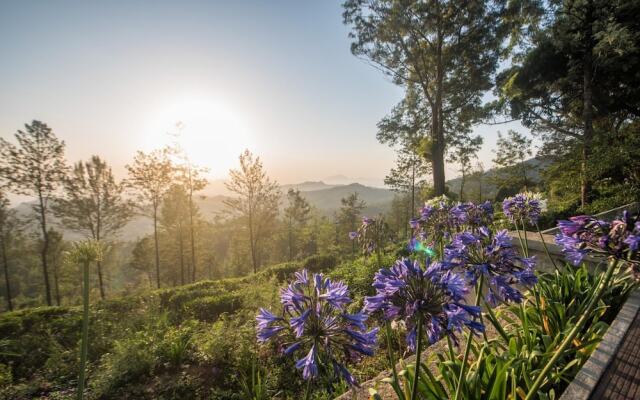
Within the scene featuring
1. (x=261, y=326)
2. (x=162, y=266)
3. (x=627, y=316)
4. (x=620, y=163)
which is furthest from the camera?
(x=162, y=266)

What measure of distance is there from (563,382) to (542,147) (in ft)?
89.2

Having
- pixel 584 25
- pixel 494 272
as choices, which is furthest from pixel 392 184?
pixel 494 272

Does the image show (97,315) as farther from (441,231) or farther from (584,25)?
(584,25)

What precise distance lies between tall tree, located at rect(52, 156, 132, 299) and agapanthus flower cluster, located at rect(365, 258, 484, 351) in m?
25.1

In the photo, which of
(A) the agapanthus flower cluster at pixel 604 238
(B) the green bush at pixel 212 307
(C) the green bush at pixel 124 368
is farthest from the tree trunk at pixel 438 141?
(C) the green bush at pixel 124 368

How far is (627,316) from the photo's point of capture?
271 centimetres

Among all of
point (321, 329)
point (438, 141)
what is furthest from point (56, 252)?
point (321, 329)

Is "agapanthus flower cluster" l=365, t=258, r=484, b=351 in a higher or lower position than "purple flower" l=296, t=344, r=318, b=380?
higher

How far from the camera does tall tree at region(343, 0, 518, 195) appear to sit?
578 inches

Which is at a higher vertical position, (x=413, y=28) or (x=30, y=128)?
(x=413, y=28)

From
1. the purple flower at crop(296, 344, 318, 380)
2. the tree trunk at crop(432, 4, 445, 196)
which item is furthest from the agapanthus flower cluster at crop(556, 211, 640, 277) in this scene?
the tree trunk at crop(432, 4, 445, 196)

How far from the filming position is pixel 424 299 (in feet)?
5.31

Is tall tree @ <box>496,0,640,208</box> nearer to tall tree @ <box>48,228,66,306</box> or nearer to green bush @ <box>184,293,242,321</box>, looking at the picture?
green bush @ <box>184,293,242,321</box>

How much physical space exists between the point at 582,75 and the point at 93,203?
109ft
